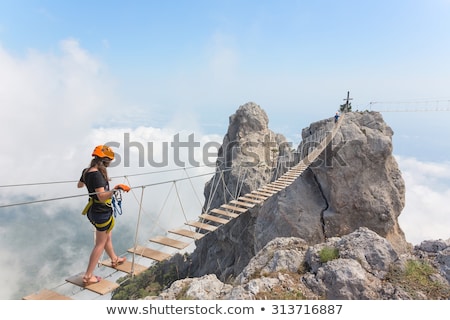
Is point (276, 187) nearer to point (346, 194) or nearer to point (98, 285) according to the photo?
point (346, 194)

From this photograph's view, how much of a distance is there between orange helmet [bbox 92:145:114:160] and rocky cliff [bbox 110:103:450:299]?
7.60 ft

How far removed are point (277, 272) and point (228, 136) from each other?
2471cm

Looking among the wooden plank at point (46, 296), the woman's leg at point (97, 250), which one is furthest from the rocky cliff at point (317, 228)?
the wooden plank at point (46, 296)

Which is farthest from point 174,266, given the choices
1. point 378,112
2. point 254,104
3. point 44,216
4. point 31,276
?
point 44,216

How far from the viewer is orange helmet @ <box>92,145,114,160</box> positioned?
3.76 meters

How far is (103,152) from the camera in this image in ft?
12.6

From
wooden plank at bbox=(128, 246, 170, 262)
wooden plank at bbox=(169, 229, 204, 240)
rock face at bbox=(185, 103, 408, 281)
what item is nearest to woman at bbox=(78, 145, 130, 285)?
wooden plank at bbox=(128, 246, 170, 262)

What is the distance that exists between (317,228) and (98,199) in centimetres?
1157

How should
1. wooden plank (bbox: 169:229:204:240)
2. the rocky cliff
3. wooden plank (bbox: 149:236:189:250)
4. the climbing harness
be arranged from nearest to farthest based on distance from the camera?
the climbing harness < the rocky cliff < wooden plank (bbox: 149:236:189:250) < wooden plank (bbox: 169:229:204:240)

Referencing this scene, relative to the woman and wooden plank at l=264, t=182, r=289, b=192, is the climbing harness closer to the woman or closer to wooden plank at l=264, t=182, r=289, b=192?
the woman

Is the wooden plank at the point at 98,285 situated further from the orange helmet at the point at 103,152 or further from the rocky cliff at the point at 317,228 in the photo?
the orange helmet at the point at 103,152

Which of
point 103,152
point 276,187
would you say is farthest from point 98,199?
point 276,187

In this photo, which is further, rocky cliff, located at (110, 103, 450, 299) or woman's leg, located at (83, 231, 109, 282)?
rocky cliff, located at (110, 103, 450, 299)
